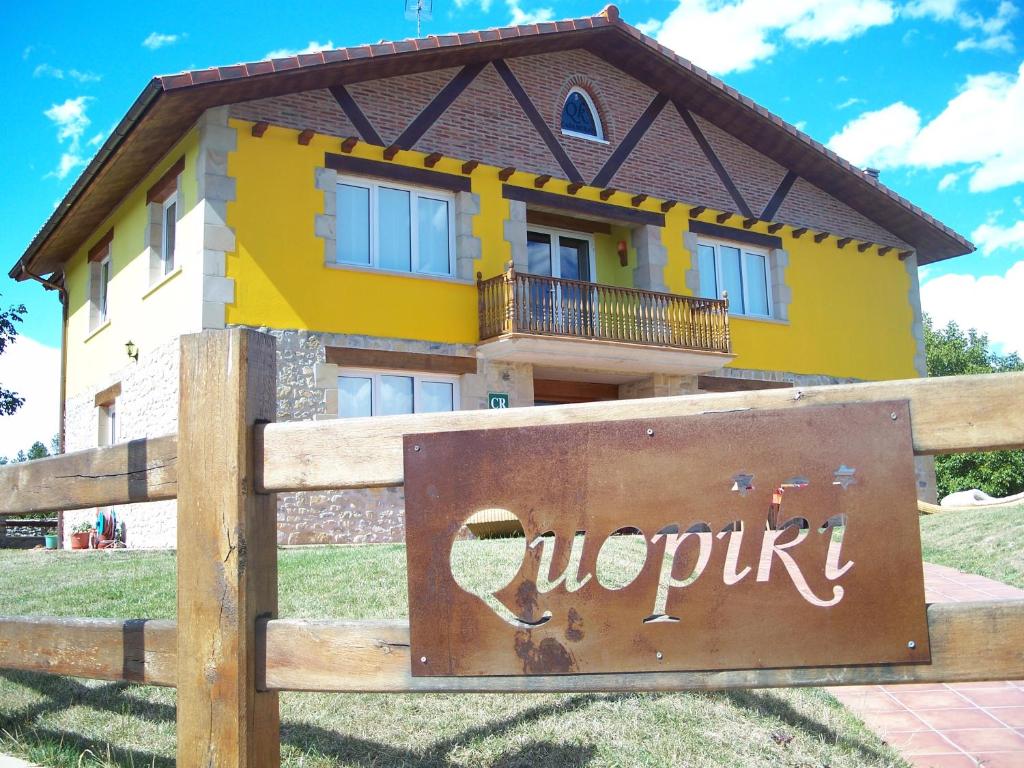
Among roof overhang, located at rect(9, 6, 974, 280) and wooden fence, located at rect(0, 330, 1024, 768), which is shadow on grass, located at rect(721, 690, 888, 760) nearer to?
wooden fence, located at rect(0, 330, 1024, 768)

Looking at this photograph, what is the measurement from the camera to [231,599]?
235cm

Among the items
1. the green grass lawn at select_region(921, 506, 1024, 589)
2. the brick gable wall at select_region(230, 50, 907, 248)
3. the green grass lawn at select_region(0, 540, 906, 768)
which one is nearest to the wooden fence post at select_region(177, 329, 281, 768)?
the green grass lawn at select_region(0, 540, 906, 768)

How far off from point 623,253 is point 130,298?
8504 millimetres

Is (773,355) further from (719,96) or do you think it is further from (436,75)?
(436,75)

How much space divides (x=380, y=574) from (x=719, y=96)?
510 inches

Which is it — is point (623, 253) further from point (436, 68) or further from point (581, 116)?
point (436, 68)

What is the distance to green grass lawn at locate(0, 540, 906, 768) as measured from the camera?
321 cm

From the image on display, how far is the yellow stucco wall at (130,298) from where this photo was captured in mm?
12703

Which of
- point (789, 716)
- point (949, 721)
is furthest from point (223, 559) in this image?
point (949, 721)

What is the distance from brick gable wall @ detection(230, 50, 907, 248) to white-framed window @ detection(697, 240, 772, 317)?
79 cm

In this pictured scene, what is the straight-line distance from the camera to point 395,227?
13891mm

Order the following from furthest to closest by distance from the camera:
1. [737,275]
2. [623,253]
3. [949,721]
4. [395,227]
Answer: [737,275] < [623,253] < [395,227] < [949,721]

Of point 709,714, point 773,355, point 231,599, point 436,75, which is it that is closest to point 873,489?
point 231,599

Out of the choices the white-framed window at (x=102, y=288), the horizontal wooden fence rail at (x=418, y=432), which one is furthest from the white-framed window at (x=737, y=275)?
the horizontal wooden fence rail at (x=418, y=432)
